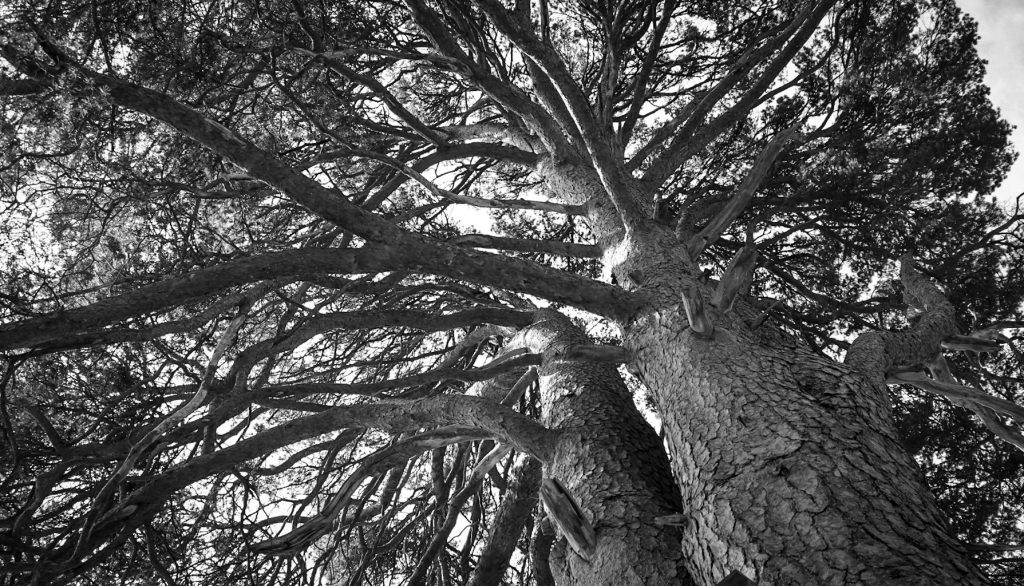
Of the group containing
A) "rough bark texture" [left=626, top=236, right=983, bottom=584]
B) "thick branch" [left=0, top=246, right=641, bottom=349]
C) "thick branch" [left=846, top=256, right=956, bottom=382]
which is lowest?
"rough bark texture" [left=626, top=236, right=983, bottom=584]

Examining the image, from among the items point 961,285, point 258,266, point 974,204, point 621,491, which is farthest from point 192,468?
point 974,204

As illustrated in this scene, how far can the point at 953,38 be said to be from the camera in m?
4.71

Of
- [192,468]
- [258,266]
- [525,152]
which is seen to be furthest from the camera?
[525,152]

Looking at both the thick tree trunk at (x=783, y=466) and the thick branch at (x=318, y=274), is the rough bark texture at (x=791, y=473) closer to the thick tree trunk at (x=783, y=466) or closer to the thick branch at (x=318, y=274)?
the thick tree trunk at (x=783, y=466)

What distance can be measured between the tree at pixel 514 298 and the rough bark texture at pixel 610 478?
0.01 m

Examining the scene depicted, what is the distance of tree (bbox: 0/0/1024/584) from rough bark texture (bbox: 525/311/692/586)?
13 mm

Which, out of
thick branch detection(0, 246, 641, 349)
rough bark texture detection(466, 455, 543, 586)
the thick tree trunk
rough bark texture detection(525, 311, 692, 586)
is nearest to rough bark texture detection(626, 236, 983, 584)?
the thick tree trunk

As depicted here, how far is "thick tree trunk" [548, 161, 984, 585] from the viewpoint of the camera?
4.76 ft

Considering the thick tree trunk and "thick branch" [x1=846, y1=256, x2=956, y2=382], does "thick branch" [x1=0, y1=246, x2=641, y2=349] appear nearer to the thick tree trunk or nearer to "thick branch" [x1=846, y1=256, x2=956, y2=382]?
the thick tree trunk

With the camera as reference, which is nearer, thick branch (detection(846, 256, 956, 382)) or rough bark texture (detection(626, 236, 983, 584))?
rough bark texture (detection(626, 236, 983, 584))

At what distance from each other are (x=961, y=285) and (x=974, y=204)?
73 cm

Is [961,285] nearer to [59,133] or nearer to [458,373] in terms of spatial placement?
[458,373]

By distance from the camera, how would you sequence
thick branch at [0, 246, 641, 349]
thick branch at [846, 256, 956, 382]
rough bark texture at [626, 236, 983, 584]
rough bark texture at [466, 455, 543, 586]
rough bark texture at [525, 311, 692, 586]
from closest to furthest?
rough bark texture at [626, 236, 983, 584], thick branch at [0, 246, 641, 349], rough bark texture at [525, 311, 692, 586], thick branch at [846, 256, 956, 382], rough bark texture at [466, 455, 543, 586]

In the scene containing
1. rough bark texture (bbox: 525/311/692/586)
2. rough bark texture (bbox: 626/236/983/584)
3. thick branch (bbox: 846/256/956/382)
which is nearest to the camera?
rough bark texture (bbox: 626/236/983/584)
